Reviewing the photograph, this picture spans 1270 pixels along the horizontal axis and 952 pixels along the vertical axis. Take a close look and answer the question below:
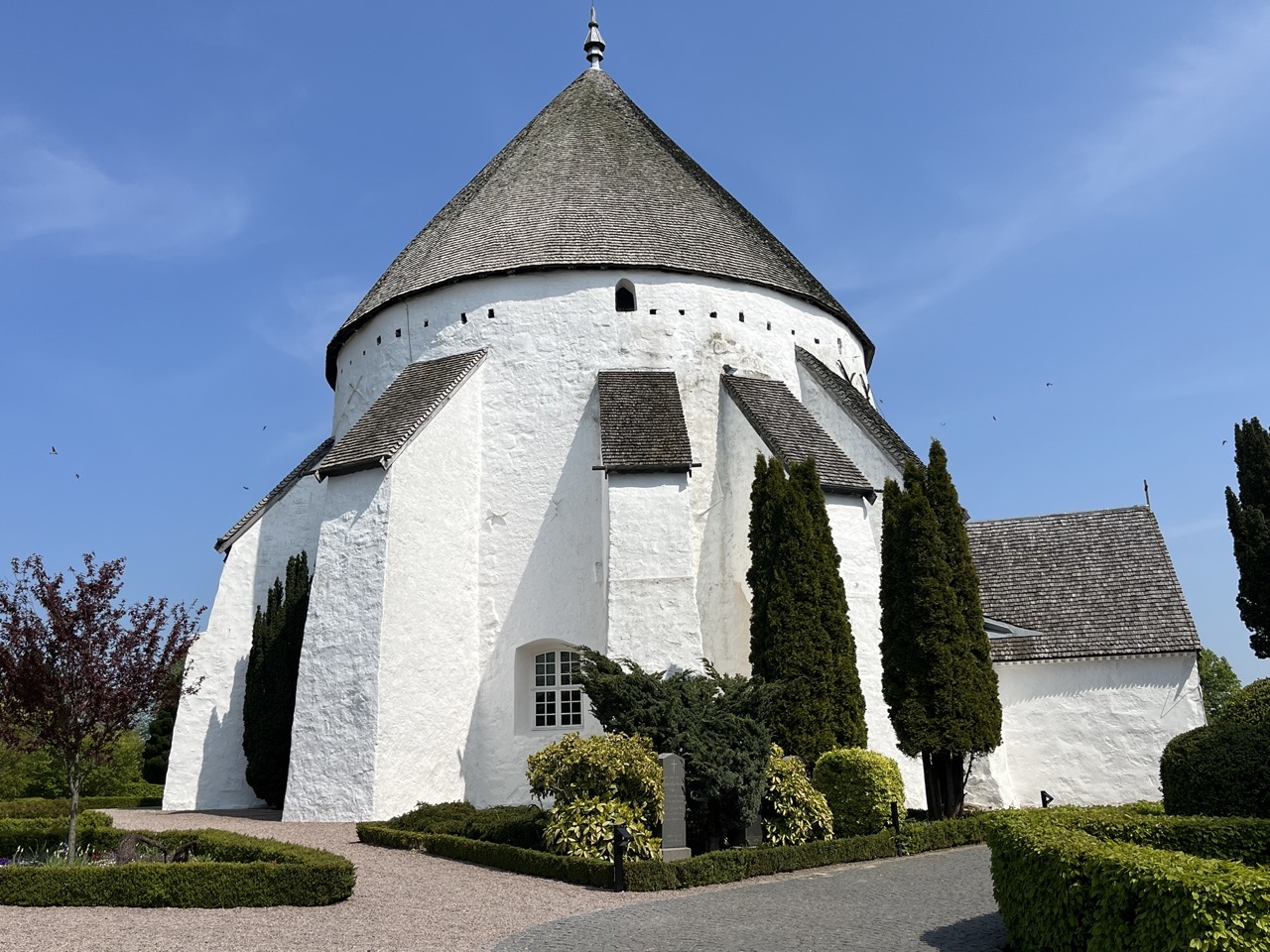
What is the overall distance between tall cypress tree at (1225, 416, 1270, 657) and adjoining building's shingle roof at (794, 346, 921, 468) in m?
14.8

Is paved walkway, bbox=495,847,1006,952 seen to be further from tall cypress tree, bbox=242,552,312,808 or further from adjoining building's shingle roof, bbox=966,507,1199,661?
tall cypress tree, bbox=242,552,312,808

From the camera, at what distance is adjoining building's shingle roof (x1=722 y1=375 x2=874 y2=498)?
54.5 ft

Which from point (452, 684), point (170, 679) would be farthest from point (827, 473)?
point (170, 679)

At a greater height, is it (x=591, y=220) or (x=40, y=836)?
(x=591, y=220)

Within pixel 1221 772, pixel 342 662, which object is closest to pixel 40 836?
pixel 342 662

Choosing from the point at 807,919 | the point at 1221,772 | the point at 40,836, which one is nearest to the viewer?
the point at 807,919

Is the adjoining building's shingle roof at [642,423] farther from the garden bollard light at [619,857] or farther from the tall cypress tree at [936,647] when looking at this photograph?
the garden bollard light at [619,857]

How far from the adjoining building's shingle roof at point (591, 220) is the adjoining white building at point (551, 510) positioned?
0.26 ft

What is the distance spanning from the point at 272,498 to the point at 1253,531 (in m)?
25.9

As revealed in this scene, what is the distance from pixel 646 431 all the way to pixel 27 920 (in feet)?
35.4

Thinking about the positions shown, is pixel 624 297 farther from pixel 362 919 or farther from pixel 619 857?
pixel 362 919

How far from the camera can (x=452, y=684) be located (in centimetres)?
1652

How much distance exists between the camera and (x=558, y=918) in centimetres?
825

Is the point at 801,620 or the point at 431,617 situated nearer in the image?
the point at 801,620
